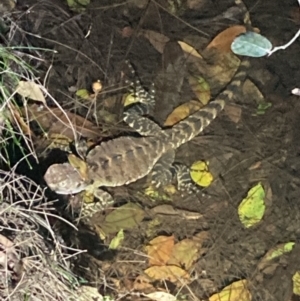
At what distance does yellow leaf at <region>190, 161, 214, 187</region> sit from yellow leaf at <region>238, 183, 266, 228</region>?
15 centimetres

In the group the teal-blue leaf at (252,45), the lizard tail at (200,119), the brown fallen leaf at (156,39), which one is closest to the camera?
the teal-blue leaf at (252,45)

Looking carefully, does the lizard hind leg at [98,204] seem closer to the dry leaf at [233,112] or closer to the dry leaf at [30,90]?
the dry leaf at [30,90]

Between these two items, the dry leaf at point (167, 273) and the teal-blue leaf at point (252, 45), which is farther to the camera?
the dry leaf at point (167, 273)

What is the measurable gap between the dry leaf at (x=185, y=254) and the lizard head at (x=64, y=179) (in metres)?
0.40

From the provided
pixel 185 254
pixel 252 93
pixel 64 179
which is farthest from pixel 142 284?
pixel 252 93

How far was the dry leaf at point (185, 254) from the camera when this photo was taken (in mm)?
2402

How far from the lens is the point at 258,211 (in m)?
2.48

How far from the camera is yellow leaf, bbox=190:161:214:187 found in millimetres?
2508

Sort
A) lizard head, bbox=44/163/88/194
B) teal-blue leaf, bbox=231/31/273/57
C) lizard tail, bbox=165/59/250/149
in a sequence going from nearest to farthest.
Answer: teal-blue leaf, bbox=231/31/273/57, lizard head, bbox=44/163/88/194, lizard tail, bbox=165/59/250/149

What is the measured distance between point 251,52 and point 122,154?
735mm

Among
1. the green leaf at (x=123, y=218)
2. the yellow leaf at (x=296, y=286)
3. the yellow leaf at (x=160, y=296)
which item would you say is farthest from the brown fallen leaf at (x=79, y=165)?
the yellow leaf at (x=296, y=286)

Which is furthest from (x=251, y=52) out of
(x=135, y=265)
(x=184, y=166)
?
(x=135, y=265)

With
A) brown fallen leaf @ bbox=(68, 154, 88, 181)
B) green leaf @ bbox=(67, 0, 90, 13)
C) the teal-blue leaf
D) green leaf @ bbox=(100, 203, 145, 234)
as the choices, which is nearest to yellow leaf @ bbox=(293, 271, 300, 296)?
green leaf @ bbox=(100, 203, 145, 234)

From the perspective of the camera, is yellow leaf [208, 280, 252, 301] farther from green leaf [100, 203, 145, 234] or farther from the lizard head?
the lizard head
